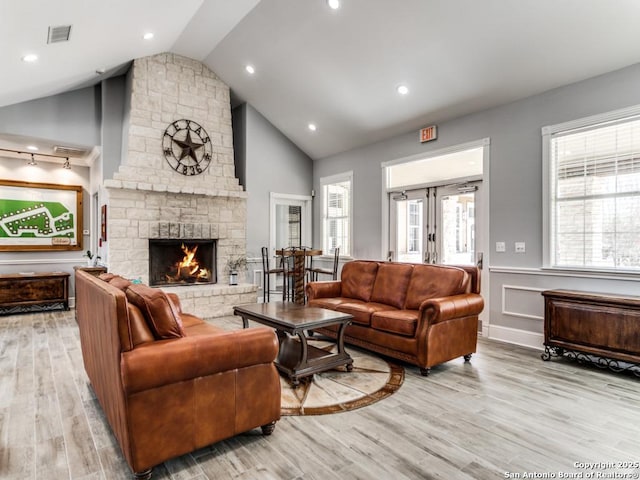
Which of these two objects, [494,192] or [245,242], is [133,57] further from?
[494,192]

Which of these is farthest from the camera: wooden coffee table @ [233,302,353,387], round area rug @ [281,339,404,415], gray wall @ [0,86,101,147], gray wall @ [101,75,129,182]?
gray wall @ [101,75,129,182]

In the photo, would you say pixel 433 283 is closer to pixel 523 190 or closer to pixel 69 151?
pixel 523 190

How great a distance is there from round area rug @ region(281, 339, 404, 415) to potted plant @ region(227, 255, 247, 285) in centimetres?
328

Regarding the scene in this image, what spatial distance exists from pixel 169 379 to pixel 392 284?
2.98 metres

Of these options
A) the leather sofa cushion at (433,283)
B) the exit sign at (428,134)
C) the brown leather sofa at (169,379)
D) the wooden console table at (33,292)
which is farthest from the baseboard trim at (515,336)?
the wooden console table at (33,292)

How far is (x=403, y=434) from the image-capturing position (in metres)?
2.39

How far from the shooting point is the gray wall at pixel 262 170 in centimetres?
689

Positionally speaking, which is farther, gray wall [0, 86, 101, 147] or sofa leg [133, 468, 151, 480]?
gray wall [0, 86, 101, 147]

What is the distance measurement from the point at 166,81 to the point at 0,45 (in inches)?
107

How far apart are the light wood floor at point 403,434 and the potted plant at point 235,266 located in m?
3.10

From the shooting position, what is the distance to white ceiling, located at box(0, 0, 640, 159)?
11.4ft

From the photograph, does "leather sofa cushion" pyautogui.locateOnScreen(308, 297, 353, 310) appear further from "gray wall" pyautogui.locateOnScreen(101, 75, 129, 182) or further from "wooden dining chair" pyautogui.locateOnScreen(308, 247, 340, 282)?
"gray wall" pyautogui.locateOnScreen(101, 75, 129, 182)

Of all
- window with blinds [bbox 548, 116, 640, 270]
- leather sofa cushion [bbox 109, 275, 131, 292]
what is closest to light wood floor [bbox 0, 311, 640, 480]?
leather sofa cushion [bbox 109, 275, 131, 292]

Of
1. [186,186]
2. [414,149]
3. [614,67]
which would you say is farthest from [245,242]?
[614,67]
